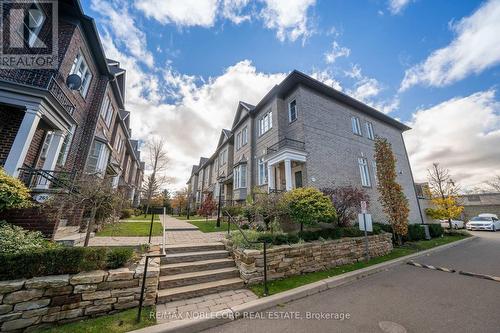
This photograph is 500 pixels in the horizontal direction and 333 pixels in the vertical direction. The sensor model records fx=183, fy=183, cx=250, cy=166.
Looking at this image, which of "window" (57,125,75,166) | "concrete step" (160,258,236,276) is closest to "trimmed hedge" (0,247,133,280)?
"concrete step" (160,258,236,276)

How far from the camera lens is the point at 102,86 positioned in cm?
1112

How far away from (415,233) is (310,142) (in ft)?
31.5

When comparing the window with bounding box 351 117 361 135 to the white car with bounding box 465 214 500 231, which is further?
the white car with bounding box 465 214 500 231

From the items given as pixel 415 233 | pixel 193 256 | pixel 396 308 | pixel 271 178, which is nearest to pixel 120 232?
pixel 193 256

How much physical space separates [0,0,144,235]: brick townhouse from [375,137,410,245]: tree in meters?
14.4

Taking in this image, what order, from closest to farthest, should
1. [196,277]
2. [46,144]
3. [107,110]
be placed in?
1. [196,277]
2. [46,144]
3. [107,110]

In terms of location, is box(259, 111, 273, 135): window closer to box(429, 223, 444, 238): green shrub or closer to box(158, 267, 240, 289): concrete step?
box(158, 267, 240, 289): concrete step

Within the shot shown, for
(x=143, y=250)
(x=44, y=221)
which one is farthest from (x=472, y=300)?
(x=44, y=221)

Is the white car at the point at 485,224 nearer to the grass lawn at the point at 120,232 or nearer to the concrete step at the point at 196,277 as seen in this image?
the concrete step at the point at 196,277

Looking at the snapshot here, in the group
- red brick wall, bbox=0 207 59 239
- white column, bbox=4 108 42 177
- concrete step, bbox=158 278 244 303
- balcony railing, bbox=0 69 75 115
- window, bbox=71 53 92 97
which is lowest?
concrete step, bbox=158 278 244 303

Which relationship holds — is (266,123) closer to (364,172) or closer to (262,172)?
(262,172)

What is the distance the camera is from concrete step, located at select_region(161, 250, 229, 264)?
5031mm

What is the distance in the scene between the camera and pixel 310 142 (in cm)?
1162

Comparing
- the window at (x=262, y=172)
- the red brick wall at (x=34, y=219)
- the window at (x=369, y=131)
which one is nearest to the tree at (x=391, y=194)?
the window at (x=369, y=131)
